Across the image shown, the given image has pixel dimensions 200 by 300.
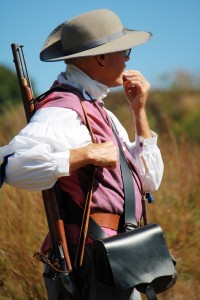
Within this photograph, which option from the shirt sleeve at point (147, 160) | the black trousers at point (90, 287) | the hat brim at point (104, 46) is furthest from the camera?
the shirt sleeve at point (147, 160)

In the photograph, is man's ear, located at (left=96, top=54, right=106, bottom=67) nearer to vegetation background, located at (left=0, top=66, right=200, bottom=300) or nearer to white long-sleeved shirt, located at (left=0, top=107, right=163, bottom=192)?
white long-sleeved shirt, located at (left=0, top=107, right=163, bottom=192)

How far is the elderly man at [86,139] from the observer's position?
3.06 meters

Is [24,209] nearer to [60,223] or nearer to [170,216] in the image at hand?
[170,216]

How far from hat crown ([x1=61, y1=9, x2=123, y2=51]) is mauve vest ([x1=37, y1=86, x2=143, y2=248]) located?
0.25 meters

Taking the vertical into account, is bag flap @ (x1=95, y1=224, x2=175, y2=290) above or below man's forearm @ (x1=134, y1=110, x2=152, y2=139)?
below

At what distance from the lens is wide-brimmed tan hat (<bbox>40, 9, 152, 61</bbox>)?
11.1 ft

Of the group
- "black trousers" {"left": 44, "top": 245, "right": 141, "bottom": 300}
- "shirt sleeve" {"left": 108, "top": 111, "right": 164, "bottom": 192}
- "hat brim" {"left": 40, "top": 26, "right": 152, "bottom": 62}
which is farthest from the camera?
"shirt sleeve" {"left": 108, "top": 111, "right": 164, "bottom": 192}

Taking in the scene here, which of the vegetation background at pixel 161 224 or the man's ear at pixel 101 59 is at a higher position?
the man's ear at pixel 101 59

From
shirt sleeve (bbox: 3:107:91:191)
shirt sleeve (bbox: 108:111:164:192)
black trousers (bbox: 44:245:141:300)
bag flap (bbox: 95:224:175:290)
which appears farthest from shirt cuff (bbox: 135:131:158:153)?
black trousers (bbox: 44:245:141:300)

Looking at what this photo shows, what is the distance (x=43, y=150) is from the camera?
3023mm

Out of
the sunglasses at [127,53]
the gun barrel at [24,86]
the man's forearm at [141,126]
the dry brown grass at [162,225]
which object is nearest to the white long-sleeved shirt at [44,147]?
the gun barrel at [24,86]

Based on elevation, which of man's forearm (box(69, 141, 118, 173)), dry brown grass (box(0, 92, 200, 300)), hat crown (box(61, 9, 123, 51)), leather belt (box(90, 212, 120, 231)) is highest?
hat crown (box(61, 9, 123, 51))

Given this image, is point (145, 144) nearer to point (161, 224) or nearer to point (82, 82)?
point (82, 82)

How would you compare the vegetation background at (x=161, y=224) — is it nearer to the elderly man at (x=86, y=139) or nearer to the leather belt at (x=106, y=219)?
the elderly man at (x=86, y=139)
